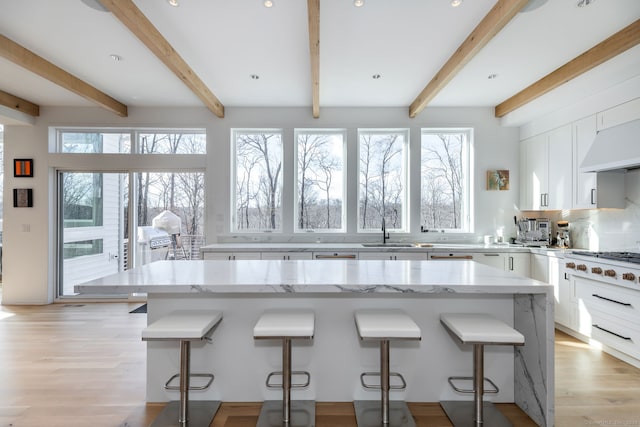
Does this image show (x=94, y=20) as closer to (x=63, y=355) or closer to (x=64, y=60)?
(x=64, y=60)

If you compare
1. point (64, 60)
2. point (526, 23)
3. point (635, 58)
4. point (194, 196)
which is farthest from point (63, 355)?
point (635, 58)

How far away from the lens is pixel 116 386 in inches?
91.8

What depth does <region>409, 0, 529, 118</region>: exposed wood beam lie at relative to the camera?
7.21 ft

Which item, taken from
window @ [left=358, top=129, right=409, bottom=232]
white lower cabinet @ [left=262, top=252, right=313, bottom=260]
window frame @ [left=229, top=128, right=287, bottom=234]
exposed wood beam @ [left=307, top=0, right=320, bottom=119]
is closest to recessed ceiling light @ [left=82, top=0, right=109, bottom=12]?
exposed wood beam @ [left=307, top=0, right=320, bottom=119]

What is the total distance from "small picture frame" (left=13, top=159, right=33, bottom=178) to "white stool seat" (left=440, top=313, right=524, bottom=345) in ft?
18.6

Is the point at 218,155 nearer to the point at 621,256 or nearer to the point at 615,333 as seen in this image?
the point at 621,256

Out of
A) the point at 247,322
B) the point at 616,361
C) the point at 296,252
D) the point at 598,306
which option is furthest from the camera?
the point at 296,252

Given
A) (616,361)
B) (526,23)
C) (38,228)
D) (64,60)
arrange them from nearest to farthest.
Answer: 1. (526,23)
2. (616,361)
3. (64,60)
4. (38,228)

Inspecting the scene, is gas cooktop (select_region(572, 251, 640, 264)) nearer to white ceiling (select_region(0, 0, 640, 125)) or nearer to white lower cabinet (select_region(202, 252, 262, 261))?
white ceiling (select_region(0, 0, 640, 125))

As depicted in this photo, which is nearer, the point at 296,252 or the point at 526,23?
the point at 526,23

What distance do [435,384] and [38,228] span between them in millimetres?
5442

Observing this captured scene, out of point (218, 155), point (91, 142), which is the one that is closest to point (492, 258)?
point (218, 155)

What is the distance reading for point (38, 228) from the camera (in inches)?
175

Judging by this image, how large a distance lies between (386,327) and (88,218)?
4.89 m
